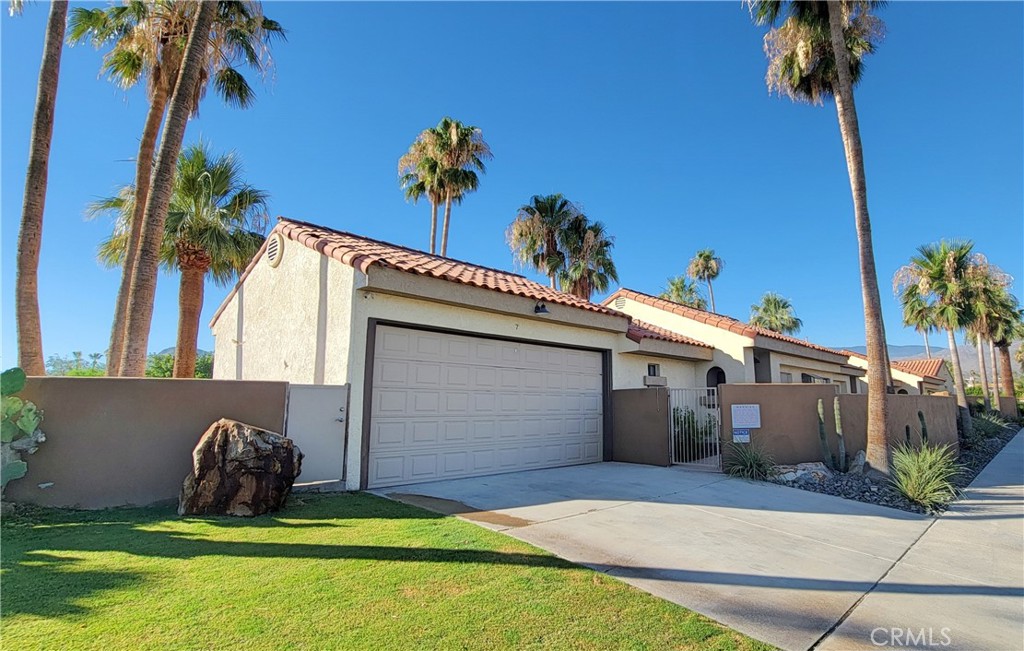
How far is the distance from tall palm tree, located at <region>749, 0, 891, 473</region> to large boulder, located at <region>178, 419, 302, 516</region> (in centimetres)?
1114

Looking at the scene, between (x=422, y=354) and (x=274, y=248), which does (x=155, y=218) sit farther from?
(x=422, y=354)

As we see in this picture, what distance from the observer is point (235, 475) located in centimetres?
606

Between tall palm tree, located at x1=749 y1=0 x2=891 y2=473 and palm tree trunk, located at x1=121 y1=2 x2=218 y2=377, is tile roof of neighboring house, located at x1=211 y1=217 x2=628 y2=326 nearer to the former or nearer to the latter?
palm tree trunk, located at x1=121 y1=2 x2=218 y2=377

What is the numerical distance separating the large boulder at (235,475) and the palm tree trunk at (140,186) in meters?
5.15

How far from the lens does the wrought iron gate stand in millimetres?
11609

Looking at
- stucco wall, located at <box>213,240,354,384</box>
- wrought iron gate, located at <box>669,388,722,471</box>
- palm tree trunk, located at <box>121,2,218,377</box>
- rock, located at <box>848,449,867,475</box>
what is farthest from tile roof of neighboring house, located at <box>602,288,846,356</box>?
palm tree trunk, located at <box>121,2,218,377</box>

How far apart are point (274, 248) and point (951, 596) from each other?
474 inches

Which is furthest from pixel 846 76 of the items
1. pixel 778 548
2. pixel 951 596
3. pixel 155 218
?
pixel 155 218

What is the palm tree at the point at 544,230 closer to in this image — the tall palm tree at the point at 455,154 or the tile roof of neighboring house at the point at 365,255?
the tall palm tree at the point at 455,154

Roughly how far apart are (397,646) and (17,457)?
582 cm

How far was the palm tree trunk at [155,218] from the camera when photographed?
8.41 m

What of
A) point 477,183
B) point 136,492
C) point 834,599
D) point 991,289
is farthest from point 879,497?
point 991,289

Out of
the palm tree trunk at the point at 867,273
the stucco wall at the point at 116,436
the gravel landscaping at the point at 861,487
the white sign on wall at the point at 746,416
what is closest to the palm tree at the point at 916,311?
the gravel landscaping at the point at 861,487

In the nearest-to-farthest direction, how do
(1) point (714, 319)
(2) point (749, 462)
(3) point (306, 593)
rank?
(3) point (306, 593) → (2) point (749, 462) → (1) point (714, 319)
